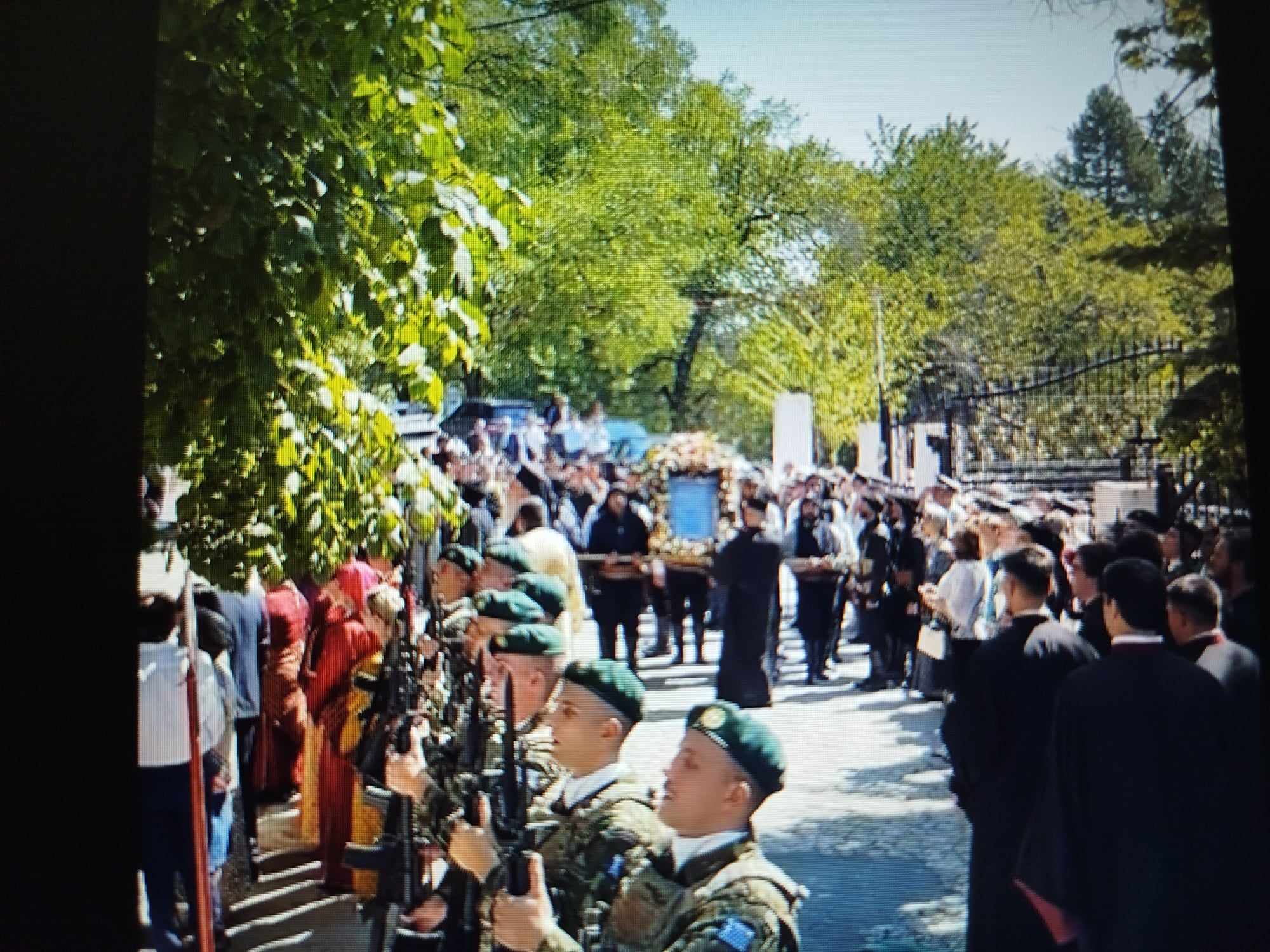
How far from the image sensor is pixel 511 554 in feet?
9.66

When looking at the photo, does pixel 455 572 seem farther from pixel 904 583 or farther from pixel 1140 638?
pixel 1140 638

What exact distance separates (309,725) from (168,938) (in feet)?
2.77

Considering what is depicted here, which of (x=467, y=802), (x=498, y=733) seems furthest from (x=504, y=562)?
(x=467, y=802)

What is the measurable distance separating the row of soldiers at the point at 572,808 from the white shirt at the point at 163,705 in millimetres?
431

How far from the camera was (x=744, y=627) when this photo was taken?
269 centimetres

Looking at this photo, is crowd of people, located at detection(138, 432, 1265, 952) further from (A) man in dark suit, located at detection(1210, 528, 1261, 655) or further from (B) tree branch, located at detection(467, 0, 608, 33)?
(B) tree branch, located at detection(467, 0, 608, 33)

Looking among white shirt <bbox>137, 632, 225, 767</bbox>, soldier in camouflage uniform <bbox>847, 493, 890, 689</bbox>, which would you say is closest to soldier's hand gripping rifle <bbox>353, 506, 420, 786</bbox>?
white shirt <bbox>137, 632, 225, 767</bbox>

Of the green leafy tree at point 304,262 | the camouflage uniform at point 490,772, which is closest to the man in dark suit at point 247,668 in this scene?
the green leafy tree at point 304,262

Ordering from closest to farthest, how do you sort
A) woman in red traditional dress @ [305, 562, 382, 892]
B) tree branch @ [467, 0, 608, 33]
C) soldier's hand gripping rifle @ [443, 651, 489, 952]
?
soldier's hand gripping rifle @ [443, 651, 489, 952] < tree branch @ [467, 0, 608, 33] < woman in red traditional dress @ [305, 562, 382, 892]

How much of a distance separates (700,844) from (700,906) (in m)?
0.10

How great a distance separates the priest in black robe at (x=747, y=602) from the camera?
2670 mm

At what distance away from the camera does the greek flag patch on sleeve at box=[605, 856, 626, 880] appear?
84.5 inches

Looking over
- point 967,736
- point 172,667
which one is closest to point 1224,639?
point 967,736

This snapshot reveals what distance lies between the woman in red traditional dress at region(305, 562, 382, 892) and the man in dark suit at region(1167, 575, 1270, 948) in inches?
64.3
